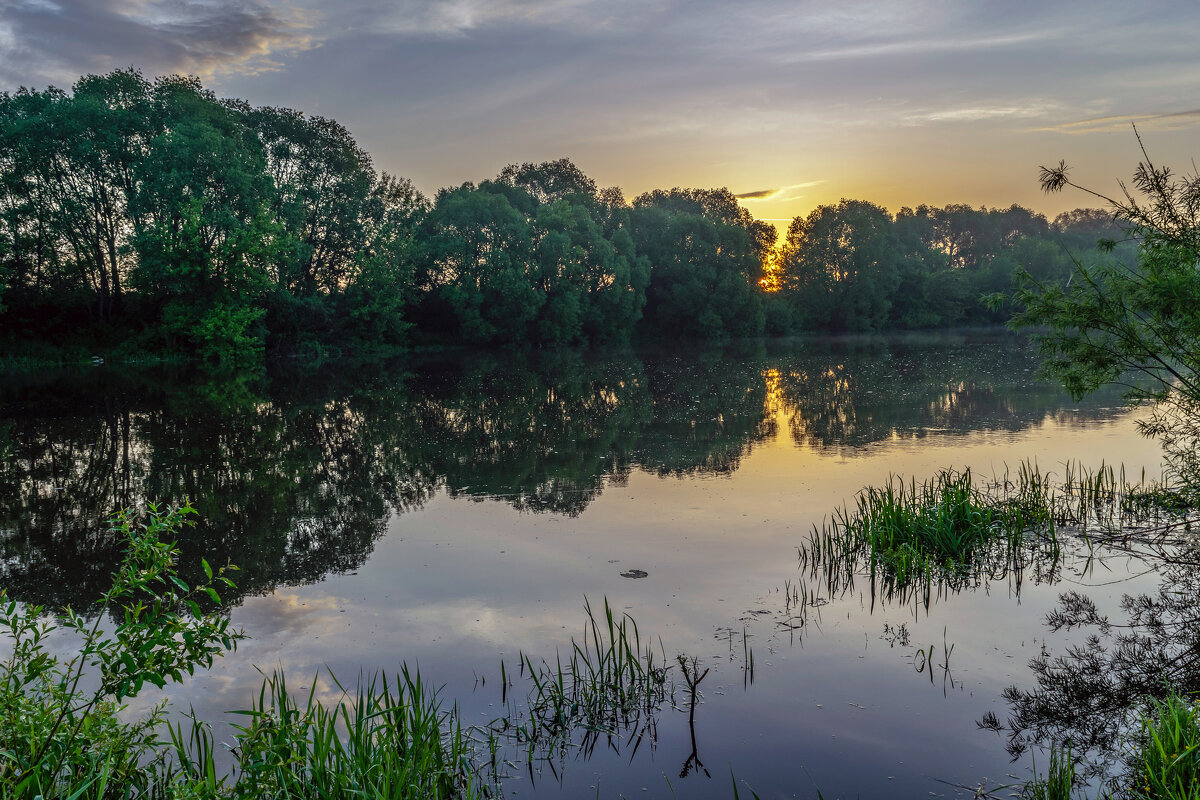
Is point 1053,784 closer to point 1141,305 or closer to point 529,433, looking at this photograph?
point 1141,305

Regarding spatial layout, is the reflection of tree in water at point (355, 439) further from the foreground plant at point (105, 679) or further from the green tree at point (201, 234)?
the green tree at point (201, 234)

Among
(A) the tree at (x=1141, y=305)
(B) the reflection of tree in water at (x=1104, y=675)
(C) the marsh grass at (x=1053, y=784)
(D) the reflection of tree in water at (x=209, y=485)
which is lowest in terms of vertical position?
(B) the reflection of tree in water at (x=1104, y=675)

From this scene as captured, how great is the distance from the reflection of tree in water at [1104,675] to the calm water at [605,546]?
0.22 meters

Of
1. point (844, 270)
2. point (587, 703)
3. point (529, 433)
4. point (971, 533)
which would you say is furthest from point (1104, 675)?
point (844, 270)

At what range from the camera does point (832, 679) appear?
7.22 metres

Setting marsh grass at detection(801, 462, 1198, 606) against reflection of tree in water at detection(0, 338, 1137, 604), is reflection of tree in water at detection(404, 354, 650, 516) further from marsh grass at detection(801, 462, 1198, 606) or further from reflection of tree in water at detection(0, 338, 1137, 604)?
marsh grass at detection(801, 462, 1198, 606)

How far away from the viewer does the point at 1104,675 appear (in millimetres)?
7180

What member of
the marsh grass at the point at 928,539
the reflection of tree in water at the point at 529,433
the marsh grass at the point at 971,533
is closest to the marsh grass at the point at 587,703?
the marsh grass at the point at 971,533

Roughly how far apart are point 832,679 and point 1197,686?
2.90 metres

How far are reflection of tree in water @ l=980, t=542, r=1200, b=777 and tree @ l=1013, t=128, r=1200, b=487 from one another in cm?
296

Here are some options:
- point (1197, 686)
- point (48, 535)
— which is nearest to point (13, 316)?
→ point (48, 535)

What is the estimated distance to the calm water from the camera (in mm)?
6434

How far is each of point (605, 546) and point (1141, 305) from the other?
7.55 metres

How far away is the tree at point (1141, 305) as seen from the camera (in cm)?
1021
